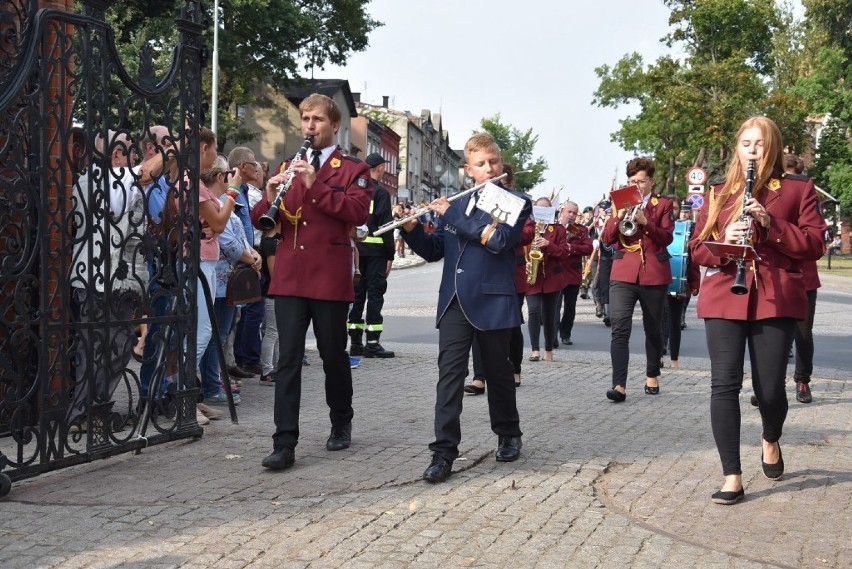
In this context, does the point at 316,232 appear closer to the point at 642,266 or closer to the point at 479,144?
the point at 479,144

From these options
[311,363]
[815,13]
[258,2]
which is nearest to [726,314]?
[311,363]

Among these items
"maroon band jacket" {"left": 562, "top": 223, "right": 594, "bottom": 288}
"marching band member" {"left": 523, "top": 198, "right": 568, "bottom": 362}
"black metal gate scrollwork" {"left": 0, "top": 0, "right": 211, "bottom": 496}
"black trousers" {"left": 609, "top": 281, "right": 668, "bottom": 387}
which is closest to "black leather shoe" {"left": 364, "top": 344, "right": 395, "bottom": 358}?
"marching band member" {"left": 523, "top": 198, "right": 568, "bottom": 362}

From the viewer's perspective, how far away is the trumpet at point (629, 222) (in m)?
10.2

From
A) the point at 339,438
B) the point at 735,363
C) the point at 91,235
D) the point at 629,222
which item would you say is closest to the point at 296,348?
the point at 339,438

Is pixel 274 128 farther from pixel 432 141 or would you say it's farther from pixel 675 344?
Result: pixel 432 141

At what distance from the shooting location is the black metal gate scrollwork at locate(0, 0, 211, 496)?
608 cm

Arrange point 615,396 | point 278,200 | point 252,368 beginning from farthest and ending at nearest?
point 252,368, point 615,396, point 278,200

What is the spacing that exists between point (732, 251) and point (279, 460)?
9.12 ft

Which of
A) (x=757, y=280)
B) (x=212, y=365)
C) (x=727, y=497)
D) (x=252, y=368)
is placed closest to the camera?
(x=727, y=497)

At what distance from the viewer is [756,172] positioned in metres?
6.29

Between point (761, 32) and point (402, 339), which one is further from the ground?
point (761, 32)

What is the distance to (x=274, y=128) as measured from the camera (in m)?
66.3

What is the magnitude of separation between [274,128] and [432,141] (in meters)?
66.3

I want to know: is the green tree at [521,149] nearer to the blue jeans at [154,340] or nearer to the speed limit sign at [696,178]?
the speed limit sign at [696,178]
